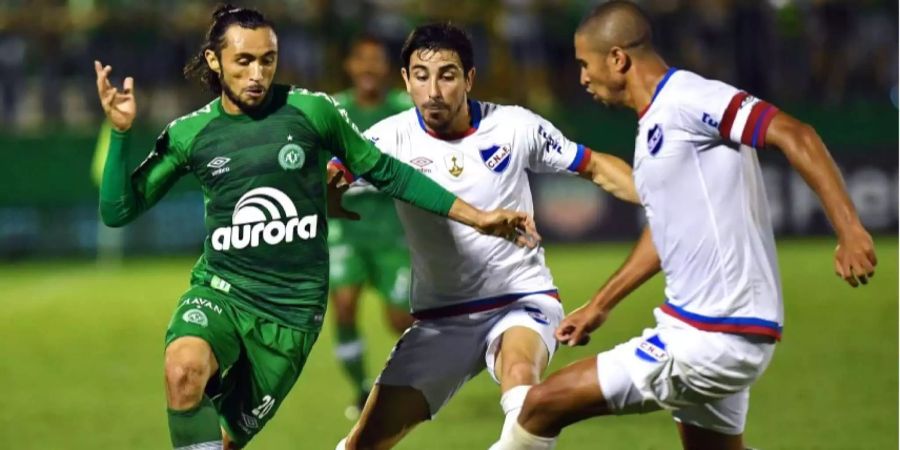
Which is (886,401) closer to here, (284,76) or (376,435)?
(376,435)

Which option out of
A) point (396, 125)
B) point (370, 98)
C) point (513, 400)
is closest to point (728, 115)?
point (513, 400)

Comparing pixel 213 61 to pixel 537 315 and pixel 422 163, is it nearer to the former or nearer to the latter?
pixel 422 163

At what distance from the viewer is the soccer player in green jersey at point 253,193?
6781 mm

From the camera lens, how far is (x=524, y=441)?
6.11 metres

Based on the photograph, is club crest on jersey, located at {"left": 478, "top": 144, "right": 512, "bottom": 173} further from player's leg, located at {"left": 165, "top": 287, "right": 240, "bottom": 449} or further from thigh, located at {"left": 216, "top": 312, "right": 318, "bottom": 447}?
player's leg, located at {"left": 165, "top": 287, "right": 240, "bottom": 449}

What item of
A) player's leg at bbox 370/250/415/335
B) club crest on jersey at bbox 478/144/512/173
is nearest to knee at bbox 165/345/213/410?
club crest on jersey at bbox 478/144/512/173

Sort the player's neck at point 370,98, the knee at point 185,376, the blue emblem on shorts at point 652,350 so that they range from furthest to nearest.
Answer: the player's neck at point 370,98 → the knee at point 185,376 → the blue emblem on shorts at point 652,350

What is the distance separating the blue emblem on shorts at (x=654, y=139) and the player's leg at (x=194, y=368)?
2.02 metres

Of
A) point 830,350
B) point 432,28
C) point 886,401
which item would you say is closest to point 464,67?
point 432,28

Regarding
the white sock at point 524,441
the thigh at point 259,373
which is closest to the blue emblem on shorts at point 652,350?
the white sock at point 524,441

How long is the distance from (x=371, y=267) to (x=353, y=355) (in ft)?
2.29

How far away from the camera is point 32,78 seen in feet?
69.7

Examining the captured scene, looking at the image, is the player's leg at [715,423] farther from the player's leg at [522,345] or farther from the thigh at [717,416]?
the player's leg at [522,345]

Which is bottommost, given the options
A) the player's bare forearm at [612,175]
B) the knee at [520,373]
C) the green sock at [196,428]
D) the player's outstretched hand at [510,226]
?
the green sock at [196,428]
